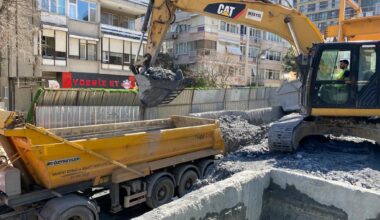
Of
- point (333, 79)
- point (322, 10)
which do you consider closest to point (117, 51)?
point (333, 79)

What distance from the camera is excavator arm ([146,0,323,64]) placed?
7.74 metres

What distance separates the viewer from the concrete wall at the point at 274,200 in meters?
3.00

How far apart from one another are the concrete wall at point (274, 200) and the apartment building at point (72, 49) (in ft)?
46.8

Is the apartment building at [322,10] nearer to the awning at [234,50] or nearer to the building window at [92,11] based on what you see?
the awning at [234,50]

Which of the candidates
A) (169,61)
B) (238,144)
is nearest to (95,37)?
(169,61)

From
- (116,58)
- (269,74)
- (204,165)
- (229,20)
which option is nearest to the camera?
(204,165)

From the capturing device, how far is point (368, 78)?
587cm

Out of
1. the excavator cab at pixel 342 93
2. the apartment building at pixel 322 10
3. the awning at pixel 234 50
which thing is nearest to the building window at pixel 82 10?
the awning at pixel 234 50

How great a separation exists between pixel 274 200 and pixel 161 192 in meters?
3.08

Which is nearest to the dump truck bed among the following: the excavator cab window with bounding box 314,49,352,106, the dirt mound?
the dirt mound

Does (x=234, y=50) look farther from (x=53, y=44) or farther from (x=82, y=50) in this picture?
(x=53, y=44)

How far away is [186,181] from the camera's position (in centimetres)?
700

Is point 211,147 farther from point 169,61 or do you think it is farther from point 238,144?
point 169,61

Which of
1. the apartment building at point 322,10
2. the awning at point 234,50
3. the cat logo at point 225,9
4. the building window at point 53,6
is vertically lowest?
the cat logo at point 225,9
